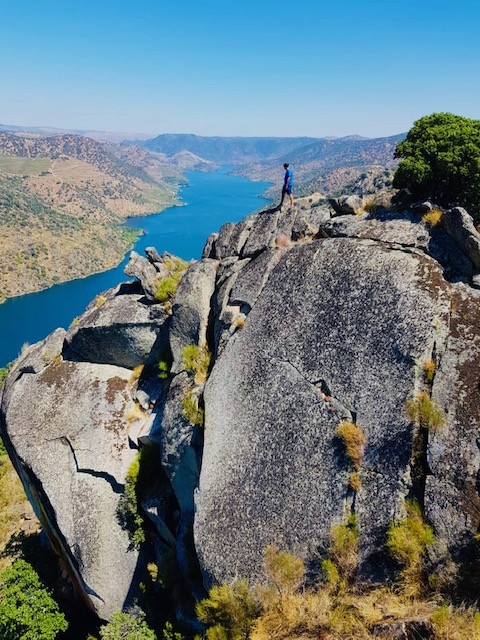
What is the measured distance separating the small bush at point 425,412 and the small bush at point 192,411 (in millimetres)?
6731

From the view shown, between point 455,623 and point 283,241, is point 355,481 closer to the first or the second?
point 455,623

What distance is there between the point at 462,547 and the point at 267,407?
19.1 ft

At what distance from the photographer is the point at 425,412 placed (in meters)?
9.80

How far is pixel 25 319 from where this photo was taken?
103 meters

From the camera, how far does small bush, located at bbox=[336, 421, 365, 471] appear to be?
10.4 meters

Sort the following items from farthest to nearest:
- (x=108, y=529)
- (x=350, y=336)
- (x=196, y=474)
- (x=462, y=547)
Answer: (x=108, y=529)
(x=196, y=474)
(x=350, y=336)
(x=462, y=547)

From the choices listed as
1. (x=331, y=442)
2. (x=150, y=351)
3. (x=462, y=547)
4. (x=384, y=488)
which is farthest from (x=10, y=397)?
(x=462, y=547)

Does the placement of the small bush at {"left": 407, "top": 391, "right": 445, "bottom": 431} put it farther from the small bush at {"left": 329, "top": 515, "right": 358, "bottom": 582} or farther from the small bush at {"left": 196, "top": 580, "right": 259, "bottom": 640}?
→ the small bush at {"left": 196, "top": 580, "right": 259, "bottom": 640}

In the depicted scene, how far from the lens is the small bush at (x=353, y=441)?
10399 mm

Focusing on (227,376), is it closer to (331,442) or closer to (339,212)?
(331,442)

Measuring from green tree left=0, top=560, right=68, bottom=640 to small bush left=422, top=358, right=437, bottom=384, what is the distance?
17.3 metres

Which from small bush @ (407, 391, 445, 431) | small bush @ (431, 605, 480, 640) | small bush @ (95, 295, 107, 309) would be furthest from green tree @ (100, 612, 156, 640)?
small bush @ (95, 295, 107, 309)

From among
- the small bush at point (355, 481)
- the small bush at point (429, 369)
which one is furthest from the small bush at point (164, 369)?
the small bush at point (429, 369)

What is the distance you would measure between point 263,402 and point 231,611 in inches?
216
